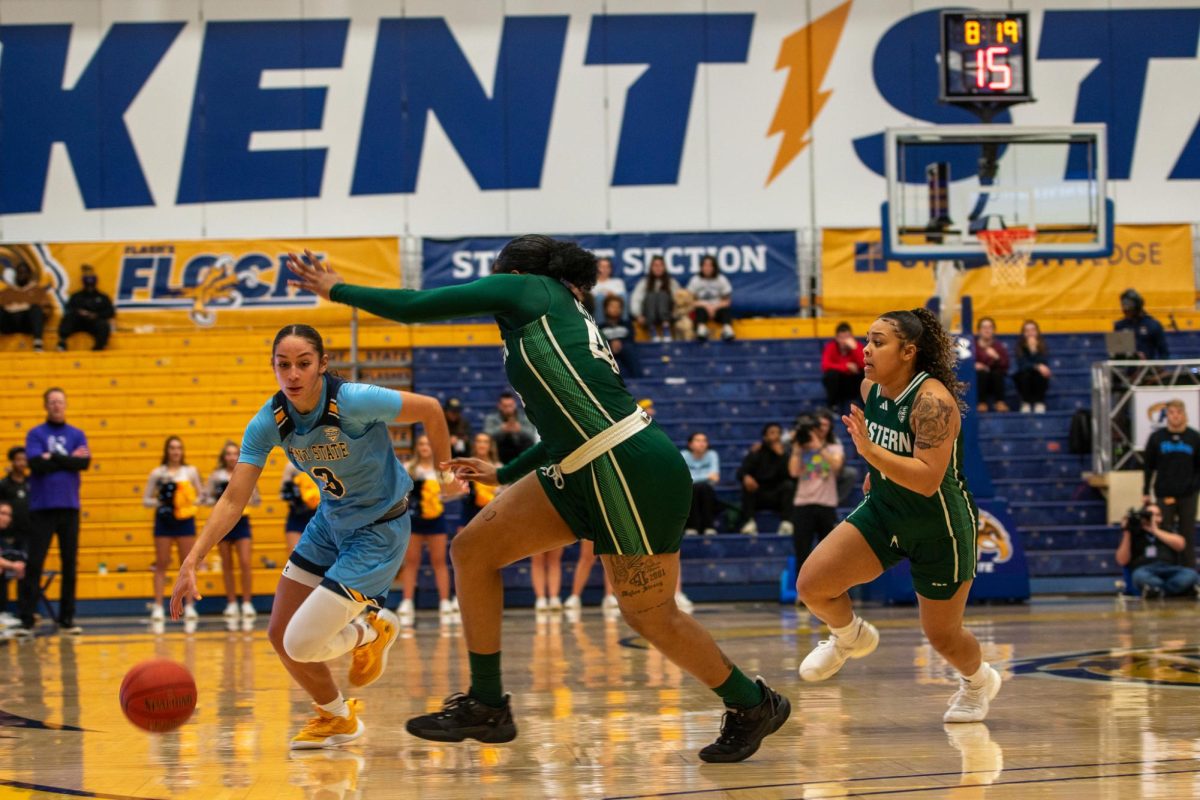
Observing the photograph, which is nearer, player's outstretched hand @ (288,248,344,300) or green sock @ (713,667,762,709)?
player's outstretched hand @ (288,248,344,300)

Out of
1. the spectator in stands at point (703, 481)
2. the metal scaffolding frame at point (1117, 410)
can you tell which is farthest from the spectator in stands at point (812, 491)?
the metal scaffolding frame at point (1117, 410)

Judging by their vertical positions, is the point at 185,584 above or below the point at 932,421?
below

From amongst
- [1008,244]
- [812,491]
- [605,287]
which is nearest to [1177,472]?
[1008,244]

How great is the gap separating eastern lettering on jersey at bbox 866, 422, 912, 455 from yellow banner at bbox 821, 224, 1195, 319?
16.5 meters

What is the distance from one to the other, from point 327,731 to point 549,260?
2314 mm

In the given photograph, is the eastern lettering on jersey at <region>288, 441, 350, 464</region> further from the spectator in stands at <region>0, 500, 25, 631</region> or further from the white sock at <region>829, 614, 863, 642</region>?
the spectator in stands at <region>0, 500, 25, 631</region>

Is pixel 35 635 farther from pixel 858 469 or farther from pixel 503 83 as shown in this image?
pixel 503 83

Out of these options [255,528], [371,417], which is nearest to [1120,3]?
→ [255,528]

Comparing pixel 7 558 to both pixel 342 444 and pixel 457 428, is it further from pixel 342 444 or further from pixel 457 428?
pixel 342 444

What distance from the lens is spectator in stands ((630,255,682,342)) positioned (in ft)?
69.5

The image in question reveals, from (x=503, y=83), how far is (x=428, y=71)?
1.27m

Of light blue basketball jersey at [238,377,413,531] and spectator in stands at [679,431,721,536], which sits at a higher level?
light blue basketball jersey at [238,377,413,531]

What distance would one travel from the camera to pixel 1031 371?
766 inches

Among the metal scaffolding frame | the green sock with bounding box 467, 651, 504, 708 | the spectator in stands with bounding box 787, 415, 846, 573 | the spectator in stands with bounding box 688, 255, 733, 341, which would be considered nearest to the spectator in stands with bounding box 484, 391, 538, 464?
the spectator in stands with bounding box 787, 415, 846, 573
